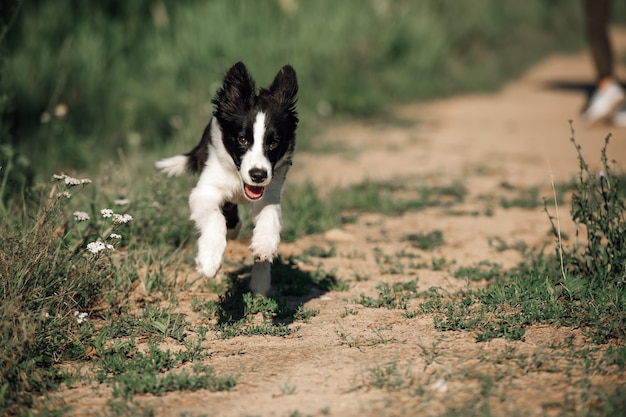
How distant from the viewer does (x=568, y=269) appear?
4.84 m

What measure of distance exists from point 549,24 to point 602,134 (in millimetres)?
9140

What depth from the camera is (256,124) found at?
14.4ft

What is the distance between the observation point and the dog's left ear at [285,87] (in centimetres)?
471

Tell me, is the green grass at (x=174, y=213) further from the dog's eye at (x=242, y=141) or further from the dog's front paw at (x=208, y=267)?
the dog's eye at (x=242, y=141)

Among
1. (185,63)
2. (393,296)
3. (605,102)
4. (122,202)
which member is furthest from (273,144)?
(605,102)

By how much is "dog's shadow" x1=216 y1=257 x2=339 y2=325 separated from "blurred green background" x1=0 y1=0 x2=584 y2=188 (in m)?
2.01

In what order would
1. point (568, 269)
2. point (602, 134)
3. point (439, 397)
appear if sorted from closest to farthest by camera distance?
point (439, 397) < point (568, 269) < point (602, 134)

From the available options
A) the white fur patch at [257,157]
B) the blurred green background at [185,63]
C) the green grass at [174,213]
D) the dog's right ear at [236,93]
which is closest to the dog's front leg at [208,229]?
the white fur patch at [257,157]

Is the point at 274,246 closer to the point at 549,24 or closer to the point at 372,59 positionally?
the point at 372,59

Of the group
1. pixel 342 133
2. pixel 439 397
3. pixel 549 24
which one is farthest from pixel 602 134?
pixel 549 24

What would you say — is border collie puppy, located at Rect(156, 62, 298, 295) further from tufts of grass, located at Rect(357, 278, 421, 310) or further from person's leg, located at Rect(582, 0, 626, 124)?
person's leg, located at Rect(582, 0, 626, 124)

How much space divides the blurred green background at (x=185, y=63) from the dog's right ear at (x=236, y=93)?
1954 mm

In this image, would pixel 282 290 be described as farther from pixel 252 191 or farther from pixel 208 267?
pixel 208 267

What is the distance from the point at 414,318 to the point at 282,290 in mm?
977
